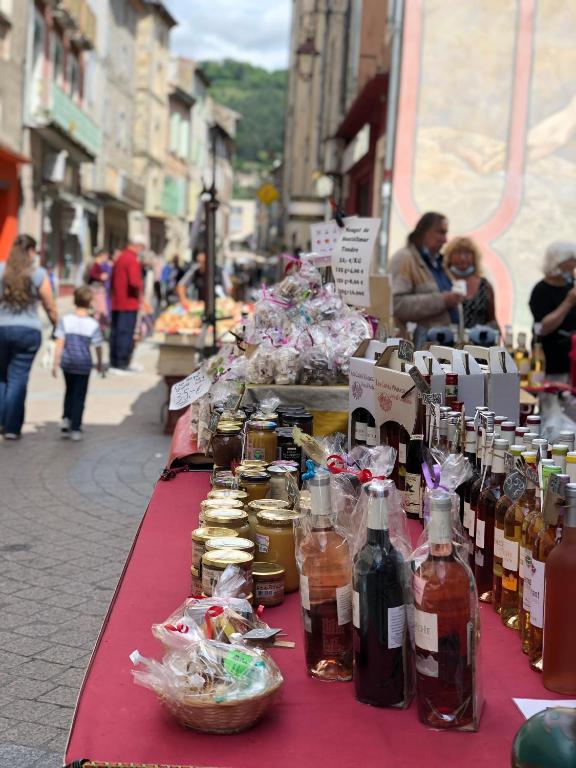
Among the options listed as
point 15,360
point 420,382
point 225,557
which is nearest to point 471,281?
point 15,360

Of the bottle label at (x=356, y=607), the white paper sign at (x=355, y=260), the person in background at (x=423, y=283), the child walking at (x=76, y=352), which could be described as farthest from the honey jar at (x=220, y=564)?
the child walking at (x=76, y=352)

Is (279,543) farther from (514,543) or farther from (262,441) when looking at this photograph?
(262,441)

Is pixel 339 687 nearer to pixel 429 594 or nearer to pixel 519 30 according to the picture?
pixel 429 594

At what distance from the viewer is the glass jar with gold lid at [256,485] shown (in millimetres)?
2744

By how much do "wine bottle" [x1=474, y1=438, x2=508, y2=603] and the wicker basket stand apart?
2.50 ft

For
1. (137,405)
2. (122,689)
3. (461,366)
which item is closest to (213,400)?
(461,366)

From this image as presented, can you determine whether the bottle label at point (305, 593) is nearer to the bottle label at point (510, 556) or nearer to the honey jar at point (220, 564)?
the honey jar at point (220, 564)

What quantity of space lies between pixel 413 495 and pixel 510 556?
2.57 feet

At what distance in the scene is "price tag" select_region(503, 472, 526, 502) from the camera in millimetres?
2076

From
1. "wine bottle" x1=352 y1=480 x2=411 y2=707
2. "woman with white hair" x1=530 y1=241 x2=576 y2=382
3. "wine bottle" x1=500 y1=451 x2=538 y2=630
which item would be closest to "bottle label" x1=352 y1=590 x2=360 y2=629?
"wine bottle" x1=352 y1=480 x2=411 y2=707

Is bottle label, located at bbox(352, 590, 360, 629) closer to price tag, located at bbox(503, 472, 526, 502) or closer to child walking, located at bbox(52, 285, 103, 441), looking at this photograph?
price tag, located at bbox(503, 472, 526, 502)

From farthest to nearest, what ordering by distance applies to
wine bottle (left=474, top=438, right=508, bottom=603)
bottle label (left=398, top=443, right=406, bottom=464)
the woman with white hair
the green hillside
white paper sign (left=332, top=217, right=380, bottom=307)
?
1. the green hillside
2. the woman with white hair
3. white paper sign (left=332, top=217, right=380, bottom=307)
4. bottle label (left=398, top=443, right=406, bottom=464)
5. wine bottle (left=474, top=438, right=508, bottom=603)

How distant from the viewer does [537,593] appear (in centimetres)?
187

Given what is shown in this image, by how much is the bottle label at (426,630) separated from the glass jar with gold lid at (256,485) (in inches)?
43.8
